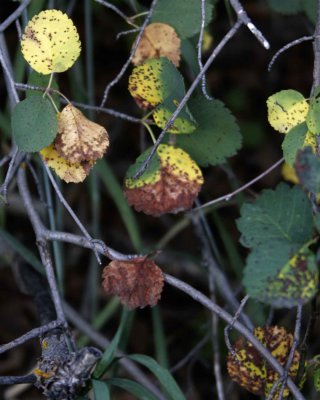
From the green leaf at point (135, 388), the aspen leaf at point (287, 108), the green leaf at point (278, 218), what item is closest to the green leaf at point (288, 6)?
the aspen leaf at point (287, 108)

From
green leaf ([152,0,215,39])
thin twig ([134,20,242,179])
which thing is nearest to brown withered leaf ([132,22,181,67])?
green leaf ([152,0,215,39])

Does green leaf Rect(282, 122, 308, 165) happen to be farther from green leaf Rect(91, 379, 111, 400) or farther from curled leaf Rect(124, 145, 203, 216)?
green leaf Rect(91, 379, 111, 400)

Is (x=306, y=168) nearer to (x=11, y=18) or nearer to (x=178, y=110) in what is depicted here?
(x=178, y=110)

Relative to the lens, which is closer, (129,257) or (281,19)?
(129,257)

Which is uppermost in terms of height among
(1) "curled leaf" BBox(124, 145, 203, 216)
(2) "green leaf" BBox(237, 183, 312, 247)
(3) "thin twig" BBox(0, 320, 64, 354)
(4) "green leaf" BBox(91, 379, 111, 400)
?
(1) "curled leaf" BBox(124, 145, 203, 216)

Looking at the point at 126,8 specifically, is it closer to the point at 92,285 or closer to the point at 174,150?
the point at 92,285

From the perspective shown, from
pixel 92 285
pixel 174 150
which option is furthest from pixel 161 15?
pixel 92 285

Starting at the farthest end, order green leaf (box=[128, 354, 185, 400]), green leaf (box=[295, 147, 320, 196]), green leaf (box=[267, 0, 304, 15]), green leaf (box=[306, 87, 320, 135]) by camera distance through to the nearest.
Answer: green leaf (box=[267, 0, 304, 15]) → green leaf (box=[128, 354, 185, 400]) → green leaf (box=[306, 87, 320, 135]) → green leaf (box=[295, 147, 320, 196])
